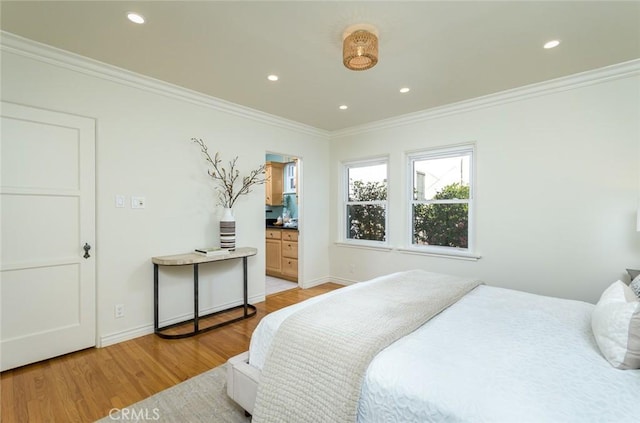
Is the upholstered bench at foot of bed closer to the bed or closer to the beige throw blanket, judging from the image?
the bed

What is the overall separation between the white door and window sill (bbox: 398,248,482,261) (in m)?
3.56

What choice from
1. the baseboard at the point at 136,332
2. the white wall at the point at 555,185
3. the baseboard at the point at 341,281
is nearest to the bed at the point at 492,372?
the white wall at the point at 555,185

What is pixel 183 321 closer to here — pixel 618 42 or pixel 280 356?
pixel 280 356

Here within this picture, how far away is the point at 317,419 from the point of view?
3.95ft

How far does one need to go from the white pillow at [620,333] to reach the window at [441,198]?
2308mm

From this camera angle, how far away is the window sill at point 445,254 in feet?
11.4

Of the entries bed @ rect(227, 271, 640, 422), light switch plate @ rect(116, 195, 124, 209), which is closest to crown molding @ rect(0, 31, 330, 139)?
light switch plate @ rect(116, 195, 124, 209)

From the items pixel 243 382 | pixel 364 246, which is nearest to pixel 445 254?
pixel 364 246

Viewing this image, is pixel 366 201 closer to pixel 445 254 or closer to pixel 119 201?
pixel 445 254

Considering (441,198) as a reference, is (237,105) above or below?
above

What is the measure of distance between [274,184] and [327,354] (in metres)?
4.93

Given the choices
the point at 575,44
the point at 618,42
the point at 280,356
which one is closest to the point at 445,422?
the point at 280,356

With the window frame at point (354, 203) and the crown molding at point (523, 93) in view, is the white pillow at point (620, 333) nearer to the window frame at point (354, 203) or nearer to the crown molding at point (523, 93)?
the crown molding at point (523, 93)

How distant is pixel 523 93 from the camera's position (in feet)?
10.0
